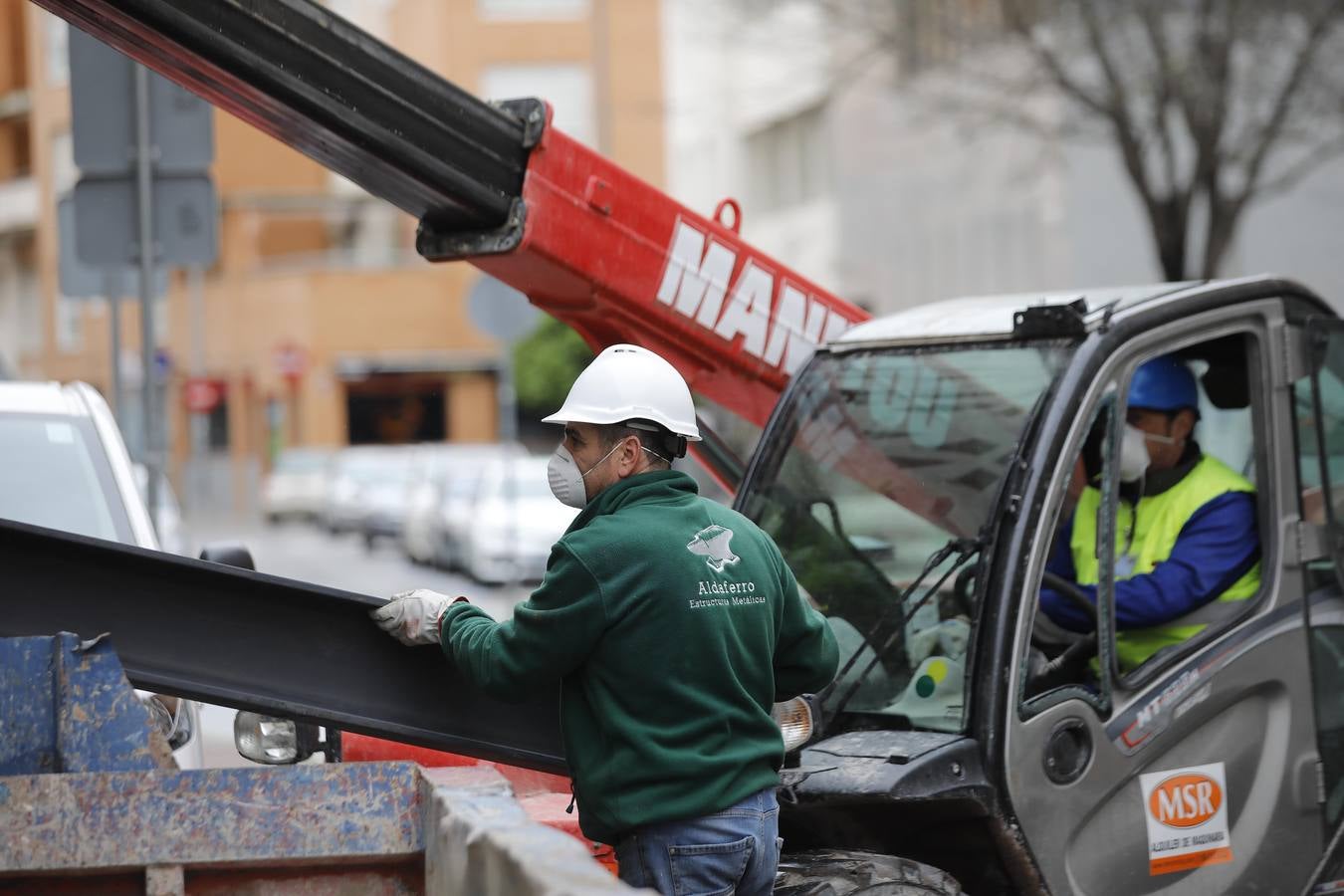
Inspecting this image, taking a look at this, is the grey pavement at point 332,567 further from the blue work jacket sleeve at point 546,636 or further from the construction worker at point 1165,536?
the blue work jacket sleeve at point 546,636

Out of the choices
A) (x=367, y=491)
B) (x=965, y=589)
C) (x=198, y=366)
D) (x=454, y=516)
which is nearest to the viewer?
(x=965, y=589)

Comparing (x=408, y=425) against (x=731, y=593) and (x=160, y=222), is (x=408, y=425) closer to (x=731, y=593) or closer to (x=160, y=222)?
(x=160, y=222)

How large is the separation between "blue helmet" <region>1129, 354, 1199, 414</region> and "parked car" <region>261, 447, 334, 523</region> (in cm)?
3994

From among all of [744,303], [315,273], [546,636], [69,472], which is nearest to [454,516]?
[69,472]

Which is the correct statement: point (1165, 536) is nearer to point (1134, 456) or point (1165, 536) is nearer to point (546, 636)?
point (1134, 456)

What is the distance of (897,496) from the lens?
17.4ft

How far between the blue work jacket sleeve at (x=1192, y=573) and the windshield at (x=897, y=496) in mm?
412

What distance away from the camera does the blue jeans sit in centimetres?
382

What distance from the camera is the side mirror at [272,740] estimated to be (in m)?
4.58

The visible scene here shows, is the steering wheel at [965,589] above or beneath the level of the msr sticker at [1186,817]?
A: above

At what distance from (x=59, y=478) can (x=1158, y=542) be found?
332 cm

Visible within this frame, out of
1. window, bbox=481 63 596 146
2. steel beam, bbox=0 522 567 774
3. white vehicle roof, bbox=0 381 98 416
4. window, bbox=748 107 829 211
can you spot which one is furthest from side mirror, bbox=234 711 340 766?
window, bbox=481 63 596 146

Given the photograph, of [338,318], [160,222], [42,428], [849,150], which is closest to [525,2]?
[338,318]

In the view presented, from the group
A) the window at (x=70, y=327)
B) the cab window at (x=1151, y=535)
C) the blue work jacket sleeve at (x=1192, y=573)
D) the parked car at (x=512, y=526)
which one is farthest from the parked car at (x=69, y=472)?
the window at (x=70, y=327)
